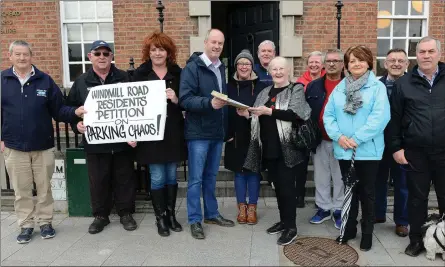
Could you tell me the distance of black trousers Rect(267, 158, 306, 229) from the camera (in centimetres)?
407

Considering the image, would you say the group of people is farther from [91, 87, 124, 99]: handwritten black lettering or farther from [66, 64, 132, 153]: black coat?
[91, 87, 124, 99]: handwritten black lettering

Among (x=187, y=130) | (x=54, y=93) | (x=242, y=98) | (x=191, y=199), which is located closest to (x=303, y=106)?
(x=242, y=98)

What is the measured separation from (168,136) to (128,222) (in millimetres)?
1255

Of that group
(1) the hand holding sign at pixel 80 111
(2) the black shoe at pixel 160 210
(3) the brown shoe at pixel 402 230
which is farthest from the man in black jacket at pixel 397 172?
(1) the hand holding sign at pixel 80 111

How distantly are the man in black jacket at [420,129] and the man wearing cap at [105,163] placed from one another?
2.89m

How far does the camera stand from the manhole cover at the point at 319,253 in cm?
366

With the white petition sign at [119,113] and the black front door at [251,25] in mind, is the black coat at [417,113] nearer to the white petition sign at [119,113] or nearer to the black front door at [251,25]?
the white petition sign at [119,113]

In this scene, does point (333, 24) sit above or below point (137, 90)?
above

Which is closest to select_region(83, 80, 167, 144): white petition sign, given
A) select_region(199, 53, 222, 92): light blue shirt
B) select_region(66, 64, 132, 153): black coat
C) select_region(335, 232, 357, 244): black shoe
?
select_region(66, 64, 132, 153): black coat

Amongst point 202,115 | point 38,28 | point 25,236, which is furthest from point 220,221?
point 38,28

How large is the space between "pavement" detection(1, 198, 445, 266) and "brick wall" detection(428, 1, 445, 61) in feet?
15.0

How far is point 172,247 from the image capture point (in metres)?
4.02

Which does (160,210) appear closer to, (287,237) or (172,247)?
(172,247)

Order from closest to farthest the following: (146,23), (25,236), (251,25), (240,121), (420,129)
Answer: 1. (420,129)
2. (25,236)
3. (240,121)
4. (146,23)
5. (251,25)
